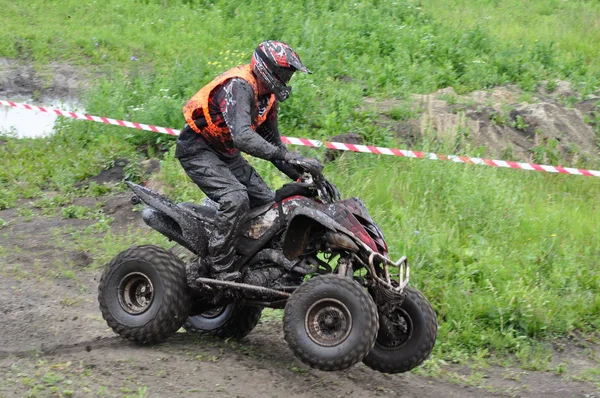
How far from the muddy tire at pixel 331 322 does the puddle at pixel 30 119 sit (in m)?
8.34

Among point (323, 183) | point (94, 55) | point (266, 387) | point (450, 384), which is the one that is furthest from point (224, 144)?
point (94, 55)

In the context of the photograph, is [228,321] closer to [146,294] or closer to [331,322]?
[146,294]

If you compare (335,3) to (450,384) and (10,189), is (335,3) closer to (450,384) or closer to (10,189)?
(10,189)

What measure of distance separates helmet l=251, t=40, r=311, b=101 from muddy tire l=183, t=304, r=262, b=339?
1863mm

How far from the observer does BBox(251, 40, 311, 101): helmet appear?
5.88 meters

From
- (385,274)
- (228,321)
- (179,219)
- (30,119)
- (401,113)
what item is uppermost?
(401,113)

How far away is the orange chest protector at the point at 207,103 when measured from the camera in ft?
19.7

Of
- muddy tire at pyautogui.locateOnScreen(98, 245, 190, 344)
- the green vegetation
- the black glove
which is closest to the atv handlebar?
the black glove

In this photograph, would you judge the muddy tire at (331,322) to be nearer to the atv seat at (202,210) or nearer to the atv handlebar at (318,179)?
the atv handlebar at (318,179)

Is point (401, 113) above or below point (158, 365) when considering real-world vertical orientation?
above

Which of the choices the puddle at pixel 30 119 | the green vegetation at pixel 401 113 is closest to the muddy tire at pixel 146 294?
the green vegetation at pixel 401 113

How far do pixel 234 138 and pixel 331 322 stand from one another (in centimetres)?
145

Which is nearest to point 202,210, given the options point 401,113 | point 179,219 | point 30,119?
point 179,219

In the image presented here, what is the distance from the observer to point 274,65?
5.89 metres
